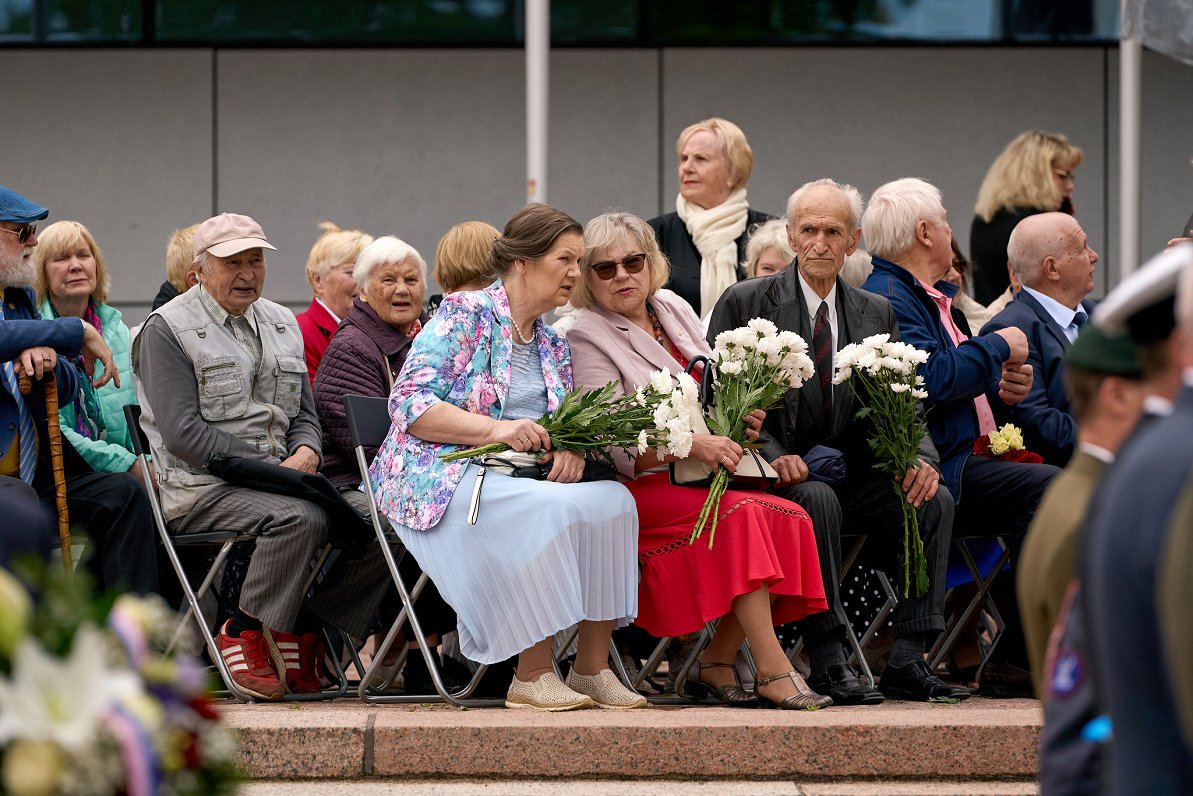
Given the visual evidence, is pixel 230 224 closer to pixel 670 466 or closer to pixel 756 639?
pixel 670 466

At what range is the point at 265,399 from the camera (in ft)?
19.9

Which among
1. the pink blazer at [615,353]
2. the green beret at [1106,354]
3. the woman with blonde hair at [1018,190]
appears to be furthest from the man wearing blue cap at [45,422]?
the woman with blonde hair at [1018,190]

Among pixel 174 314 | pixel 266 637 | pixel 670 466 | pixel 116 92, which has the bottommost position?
pixel 266 637

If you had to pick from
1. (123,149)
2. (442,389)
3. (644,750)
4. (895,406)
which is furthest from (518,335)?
Answer: (123,149)

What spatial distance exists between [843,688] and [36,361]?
2.83m

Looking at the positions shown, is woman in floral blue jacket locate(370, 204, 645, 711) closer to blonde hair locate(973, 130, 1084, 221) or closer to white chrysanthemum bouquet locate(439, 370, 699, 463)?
white chrysanthemum bouquet locate(439, 370, 699, 463)

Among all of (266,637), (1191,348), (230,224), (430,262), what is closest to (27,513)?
(266,637)

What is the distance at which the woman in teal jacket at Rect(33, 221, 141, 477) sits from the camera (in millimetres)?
6160

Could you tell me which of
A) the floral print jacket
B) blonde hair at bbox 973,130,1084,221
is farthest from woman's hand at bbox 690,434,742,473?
blonde hair at bbox 973,130,1084,221

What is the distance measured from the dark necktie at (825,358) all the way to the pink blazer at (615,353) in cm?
40

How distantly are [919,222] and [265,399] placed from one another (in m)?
2.51

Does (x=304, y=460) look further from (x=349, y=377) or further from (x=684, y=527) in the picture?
(x=684, y=527)

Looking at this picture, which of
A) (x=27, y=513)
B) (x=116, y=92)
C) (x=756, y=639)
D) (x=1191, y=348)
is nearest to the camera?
(x=1191, y=348)

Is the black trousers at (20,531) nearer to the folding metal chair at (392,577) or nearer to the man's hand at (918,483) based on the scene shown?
the folding metal chair at (392,577)
